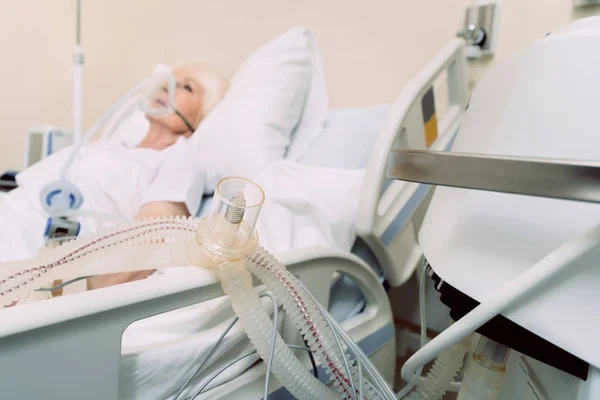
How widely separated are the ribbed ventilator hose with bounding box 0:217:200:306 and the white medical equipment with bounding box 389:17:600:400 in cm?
33

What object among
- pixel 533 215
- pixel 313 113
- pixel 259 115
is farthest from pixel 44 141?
pixel 533 215

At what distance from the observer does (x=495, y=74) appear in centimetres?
49

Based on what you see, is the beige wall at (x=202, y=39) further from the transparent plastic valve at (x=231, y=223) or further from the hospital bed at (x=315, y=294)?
the transparent plastic valve at (x=231, y=223)

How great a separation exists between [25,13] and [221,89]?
1.22m

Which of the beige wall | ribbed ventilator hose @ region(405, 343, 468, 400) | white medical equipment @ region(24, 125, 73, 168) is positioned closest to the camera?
ribbed ventilator hose @ region(405, 343, 468, 400)

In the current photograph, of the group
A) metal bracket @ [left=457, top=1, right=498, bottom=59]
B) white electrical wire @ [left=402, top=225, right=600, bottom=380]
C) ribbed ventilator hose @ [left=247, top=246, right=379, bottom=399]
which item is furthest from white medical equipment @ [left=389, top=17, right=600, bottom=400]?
metal bracket @ [left=457, top=1, right=498, bottom=59]

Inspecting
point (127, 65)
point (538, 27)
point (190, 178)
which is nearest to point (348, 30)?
point (538, 27)

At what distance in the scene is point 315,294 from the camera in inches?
29.6

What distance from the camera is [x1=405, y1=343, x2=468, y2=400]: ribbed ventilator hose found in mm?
624

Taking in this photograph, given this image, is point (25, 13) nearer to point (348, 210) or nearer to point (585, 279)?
point (348, 210)

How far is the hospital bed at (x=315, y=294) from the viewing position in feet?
1.35

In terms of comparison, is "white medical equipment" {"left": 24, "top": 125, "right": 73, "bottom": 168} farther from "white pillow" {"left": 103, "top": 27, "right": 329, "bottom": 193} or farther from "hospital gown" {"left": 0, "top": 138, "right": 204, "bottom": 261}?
"white pillow" {"left": 103, "top": 27, "right": 329, "bottom": 193}

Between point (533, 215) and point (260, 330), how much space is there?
1.10ft

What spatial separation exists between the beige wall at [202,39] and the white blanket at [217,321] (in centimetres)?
66
